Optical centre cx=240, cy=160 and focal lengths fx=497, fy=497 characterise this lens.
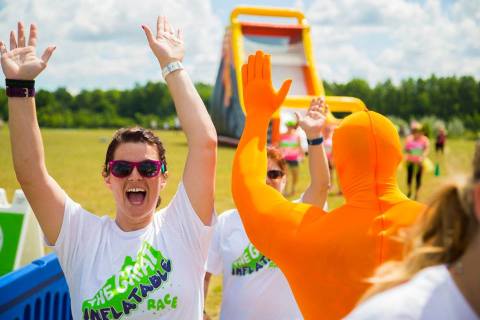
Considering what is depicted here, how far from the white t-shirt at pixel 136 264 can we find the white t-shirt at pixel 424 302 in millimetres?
993

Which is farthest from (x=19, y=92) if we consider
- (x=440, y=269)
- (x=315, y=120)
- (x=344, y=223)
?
(x=440, y=269)

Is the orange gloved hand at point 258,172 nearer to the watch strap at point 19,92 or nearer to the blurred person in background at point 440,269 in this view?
the blurred person in background at point 440,269

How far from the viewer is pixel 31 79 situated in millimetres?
1785

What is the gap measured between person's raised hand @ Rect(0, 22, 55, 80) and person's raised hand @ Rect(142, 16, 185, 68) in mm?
377

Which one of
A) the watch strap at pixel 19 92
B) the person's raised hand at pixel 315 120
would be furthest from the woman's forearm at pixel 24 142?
the person's raised hand at pixel 315 120

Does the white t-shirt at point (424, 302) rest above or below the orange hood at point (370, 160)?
below

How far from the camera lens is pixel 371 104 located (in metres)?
68.7

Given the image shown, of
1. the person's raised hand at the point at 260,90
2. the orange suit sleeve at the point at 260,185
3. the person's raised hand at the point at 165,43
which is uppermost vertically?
the person's raised hand at the point at 165,43

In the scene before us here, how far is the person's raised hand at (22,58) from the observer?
1.77m

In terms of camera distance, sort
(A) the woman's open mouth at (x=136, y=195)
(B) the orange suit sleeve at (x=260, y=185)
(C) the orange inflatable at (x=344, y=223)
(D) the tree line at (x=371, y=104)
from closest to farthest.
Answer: (C) the orange inflatable at (x=344, y=223), (B) the orange suit sleeve at (x=260, y=185), (A) the woman's open mouth at (x=136, y=195), (D) the tree line at (x=371, y=104)

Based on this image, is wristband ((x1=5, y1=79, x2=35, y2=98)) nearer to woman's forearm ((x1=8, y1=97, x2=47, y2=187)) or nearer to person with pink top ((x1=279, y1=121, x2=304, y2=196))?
woman's forearm ((x1=8, y1=97, x2=47, y2=187))

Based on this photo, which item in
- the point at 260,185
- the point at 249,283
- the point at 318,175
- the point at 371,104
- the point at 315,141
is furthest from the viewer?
the point at 371,104

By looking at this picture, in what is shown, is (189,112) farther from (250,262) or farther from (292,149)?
(292,149)

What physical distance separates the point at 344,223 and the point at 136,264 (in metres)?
0.82
